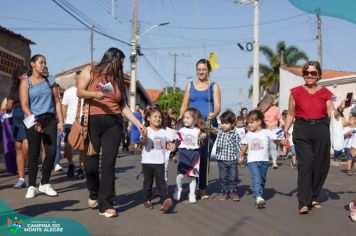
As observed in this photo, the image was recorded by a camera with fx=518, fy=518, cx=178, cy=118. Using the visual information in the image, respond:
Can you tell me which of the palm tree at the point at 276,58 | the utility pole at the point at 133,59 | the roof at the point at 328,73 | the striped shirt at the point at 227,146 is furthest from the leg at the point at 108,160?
the palm tree at the point at 276,58

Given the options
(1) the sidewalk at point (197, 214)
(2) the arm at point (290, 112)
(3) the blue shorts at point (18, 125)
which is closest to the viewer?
(1) the sidewalk at point (197, 214)

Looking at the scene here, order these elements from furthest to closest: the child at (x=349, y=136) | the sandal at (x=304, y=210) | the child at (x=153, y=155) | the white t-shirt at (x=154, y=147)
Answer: the child at (x=349, y=136) → the white t-shirt at (x=154, y=147) → the child at (x=153, y=155) → the sandal at (x=304, y=210)

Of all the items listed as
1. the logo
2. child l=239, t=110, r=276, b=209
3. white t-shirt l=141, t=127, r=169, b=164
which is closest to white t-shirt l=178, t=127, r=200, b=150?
white t-shirt l=141, t=127, r=169, b=164

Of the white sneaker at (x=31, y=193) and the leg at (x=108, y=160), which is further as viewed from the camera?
the white sneaker at (x=31, y=193)

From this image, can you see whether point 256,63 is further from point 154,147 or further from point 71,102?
point 154,147

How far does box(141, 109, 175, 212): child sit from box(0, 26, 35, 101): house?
1246 cm

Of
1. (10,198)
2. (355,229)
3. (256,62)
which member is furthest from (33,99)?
(256,62)

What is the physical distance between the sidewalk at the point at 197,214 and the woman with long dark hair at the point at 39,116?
35 cm

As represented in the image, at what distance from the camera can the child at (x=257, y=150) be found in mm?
7184

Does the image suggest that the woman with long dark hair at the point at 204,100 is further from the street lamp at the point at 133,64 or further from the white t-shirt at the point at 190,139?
the street lamp at the point at 133,64

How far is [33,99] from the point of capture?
723 cm

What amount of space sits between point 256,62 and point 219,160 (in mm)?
21026

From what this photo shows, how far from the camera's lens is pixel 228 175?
7.79m

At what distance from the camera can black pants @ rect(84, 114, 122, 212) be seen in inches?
231
